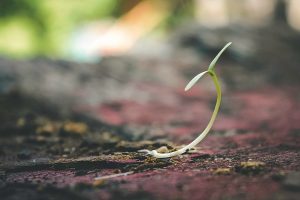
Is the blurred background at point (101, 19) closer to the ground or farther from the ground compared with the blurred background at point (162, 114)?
farther from the ground

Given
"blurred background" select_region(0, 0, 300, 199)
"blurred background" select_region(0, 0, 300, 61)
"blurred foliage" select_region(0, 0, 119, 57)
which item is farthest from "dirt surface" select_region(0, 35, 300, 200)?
"blurred foliage" select_region(0, 0, 119, 57)

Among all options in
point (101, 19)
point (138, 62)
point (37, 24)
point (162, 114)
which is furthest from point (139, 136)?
point (101, 19)

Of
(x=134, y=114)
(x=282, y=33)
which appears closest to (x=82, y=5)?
(x=282, y=33)

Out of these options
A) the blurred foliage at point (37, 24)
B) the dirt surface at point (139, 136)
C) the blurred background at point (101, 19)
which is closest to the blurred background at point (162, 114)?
the dirt surface at point (139, 136)

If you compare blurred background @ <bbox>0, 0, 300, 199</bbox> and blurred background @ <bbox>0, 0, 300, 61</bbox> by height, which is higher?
blurred background @ <bbox>0, 0, 300, 61</bbox>

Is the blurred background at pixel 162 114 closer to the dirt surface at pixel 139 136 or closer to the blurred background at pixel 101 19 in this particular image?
the dirt surface at pixel 139 136

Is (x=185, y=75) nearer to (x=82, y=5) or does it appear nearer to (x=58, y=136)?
(x=58, y=136)

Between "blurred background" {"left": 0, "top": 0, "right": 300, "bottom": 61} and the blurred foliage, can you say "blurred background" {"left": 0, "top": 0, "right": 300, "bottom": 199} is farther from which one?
the blurred foliage
